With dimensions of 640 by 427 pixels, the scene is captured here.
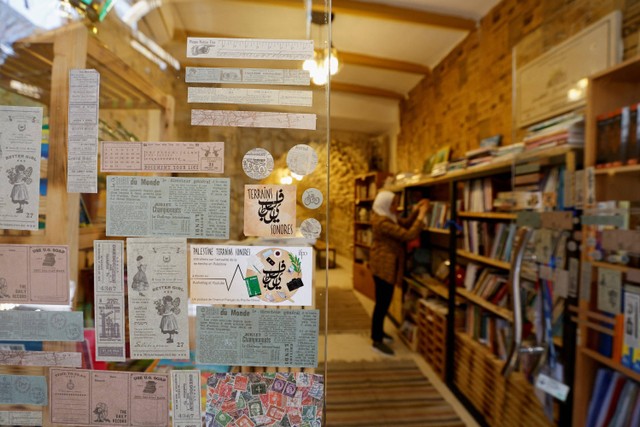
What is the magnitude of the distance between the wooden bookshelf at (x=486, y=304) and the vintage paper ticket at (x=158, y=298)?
1.92 meters

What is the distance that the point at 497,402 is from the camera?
198cm

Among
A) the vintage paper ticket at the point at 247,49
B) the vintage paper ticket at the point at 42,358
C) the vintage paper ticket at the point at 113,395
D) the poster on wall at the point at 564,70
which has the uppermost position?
the poster on wall at the point at 564,70

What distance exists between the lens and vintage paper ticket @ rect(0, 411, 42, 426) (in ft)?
2.05

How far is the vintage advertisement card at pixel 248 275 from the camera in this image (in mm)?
593

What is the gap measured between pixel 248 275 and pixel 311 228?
0.15 metres

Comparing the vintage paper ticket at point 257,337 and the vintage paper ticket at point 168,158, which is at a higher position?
the vintage paper ticket at point 168,158

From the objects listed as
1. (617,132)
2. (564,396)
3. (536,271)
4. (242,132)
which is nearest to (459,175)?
(536,271)

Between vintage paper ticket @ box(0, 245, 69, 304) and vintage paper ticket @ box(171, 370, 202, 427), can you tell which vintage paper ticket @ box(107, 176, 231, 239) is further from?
vintage paper ticket @ box(171, 370, 202, 427)

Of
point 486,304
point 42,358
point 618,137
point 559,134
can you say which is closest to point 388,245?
point 486,304

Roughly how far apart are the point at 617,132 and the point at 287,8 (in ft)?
4.64

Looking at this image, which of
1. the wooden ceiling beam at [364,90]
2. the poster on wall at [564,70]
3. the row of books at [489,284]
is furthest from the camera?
the wooden ceiling beam at [364,90]

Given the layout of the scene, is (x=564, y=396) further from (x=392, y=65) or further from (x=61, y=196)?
(x=392, y=65)

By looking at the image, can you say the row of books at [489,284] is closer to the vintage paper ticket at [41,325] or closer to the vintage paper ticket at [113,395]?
the vintage paper ticket at [113,395]

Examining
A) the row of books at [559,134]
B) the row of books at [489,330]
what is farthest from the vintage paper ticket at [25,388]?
the row of books at [489,330]
